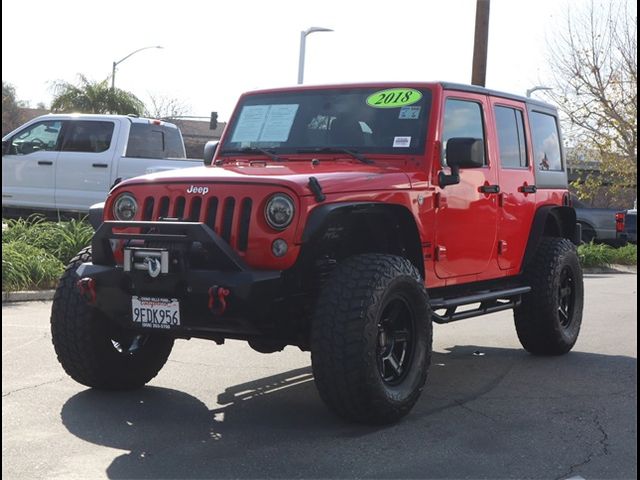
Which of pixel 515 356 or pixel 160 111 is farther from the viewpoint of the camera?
pixel 160 111

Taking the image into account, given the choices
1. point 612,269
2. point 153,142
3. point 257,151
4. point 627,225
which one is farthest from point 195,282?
point 627,225

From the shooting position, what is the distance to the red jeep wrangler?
5.67 m

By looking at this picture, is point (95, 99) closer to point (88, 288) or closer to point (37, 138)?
point (37, 138)

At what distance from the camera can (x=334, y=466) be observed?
5.12 meters

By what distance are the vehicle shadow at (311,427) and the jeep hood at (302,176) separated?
137 centimetres

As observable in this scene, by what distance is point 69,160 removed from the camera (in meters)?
17.1

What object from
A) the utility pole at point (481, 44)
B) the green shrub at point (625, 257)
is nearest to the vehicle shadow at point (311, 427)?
the utility pole at point (481, 44)

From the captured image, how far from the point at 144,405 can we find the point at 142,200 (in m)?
1.30

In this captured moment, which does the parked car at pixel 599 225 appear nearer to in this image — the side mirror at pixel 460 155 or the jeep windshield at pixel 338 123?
the jeep windshield at pixel 338 123

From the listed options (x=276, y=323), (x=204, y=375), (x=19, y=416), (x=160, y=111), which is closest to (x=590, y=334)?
(x=204, y=375)

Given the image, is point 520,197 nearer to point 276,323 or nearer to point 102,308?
point 276,323

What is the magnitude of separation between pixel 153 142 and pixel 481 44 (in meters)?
6.68

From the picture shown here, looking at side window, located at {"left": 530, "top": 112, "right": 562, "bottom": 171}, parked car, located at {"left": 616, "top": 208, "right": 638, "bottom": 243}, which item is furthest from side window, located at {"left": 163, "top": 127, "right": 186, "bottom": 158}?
parked car, located at {"left": 616, "top": 208, "right": 638, "bottom": 243}

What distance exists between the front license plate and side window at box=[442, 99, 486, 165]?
227 cm
